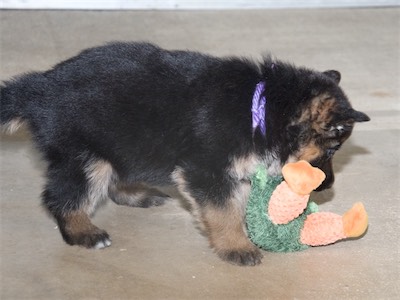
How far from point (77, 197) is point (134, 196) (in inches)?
27.0

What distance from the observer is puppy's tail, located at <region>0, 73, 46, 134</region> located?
196 inches

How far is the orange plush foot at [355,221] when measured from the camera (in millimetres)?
4773

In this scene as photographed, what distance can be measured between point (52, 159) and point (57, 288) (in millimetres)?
871

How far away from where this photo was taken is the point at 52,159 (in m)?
4.93

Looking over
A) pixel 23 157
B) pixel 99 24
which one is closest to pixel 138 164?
pixel 23 157

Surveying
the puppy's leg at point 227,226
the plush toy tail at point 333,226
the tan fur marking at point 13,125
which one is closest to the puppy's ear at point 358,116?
the plush toy tail at point 333,226

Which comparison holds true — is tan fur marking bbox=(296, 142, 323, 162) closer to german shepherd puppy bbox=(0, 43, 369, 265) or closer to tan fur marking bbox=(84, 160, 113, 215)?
german shepherd puppy bbox=(0, 43, 369, 265)

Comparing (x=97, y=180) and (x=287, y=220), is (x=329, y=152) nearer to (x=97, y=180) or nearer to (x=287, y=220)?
(x=287, y=220)

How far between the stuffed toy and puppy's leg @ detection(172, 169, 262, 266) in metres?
0.08

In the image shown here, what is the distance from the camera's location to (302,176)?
4555 mm

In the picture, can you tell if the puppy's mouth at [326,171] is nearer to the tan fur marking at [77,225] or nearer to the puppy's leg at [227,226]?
the puppy's leg at [227,226]

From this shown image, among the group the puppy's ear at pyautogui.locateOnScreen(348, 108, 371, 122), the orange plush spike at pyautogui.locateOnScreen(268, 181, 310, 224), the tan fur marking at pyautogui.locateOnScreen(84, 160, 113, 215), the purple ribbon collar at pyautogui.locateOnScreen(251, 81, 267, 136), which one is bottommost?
the tan fur marking at pyautogui.locateOnScreen(84, 160, 113, 215)

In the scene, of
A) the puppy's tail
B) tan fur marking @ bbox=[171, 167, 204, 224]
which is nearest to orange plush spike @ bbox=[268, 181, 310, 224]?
tan fur marking @ bbox=[171, 167, 204, 224]

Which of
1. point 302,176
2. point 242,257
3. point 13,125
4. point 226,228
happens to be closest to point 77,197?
point 13,125
